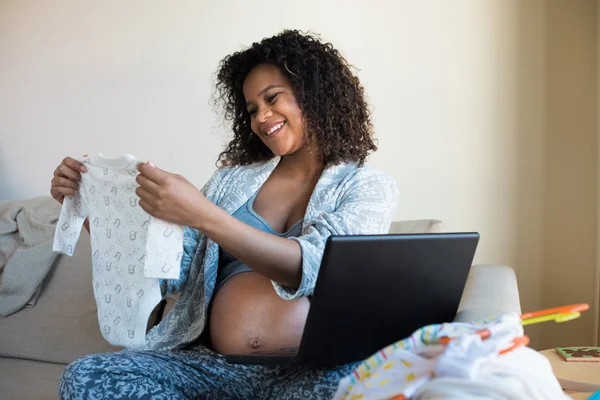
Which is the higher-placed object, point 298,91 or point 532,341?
point 298,91

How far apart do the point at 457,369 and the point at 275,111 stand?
3.20 feet

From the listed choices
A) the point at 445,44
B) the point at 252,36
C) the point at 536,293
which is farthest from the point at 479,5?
the point at 536,293

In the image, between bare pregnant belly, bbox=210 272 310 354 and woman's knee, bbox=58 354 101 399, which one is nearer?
woman's knee, bbox=58 354 101 399

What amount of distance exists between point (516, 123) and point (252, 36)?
97 cm

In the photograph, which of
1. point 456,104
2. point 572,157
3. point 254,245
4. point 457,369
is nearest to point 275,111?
point 254,245

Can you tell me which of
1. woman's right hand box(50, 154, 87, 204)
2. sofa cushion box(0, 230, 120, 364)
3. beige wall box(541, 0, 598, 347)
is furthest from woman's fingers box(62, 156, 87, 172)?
beige wall box(541, 0, 598, 347)

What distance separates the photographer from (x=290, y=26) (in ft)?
8.00

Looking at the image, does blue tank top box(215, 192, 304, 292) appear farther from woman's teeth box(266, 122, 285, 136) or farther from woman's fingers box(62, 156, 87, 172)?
woman's fingers box(62, 156, 87, 172)

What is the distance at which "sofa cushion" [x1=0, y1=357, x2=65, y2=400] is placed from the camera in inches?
68.9

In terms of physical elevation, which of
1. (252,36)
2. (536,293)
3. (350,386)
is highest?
(252,36)

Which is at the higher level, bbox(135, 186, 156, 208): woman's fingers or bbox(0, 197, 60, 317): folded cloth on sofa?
bbox(135, 186, 156, 208): woman's fingers

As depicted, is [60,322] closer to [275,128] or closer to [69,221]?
[69,221]

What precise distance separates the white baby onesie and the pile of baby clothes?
59cm

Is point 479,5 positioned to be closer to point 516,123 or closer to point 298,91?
point 516,123
